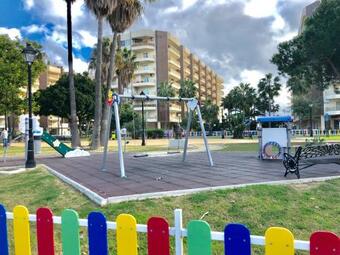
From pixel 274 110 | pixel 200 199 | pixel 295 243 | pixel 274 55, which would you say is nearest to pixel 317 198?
pixel 200 199

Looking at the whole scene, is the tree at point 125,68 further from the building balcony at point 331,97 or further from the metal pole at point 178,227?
the metal pole at point 178,227

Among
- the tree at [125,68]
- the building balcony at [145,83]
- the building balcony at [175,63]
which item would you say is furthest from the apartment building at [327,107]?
the tree at [125,68]

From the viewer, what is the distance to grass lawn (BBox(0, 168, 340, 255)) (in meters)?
5.85

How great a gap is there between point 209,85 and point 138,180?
430ft

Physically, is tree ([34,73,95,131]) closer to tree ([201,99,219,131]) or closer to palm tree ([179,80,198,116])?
palm tree ([179,80,198,116])

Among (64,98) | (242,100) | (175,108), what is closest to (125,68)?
(64,98)

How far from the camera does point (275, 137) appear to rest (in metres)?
15.9

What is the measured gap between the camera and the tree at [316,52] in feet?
91.9

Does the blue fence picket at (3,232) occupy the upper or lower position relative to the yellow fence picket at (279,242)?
lower

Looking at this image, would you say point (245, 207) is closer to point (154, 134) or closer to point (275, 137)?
point (275, 137)

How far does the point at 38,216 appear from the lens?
378 cm

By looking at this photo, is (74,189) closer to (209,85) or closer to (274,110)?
(274,110)

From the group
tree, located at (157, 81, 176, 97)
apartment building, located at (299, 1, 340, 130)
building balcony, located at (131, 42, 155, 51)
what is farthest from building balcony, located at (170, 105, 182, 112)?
apartment building, located at (299, 1, 340, 130)

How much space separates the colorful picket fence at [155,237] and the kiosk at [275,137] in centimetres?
1269
